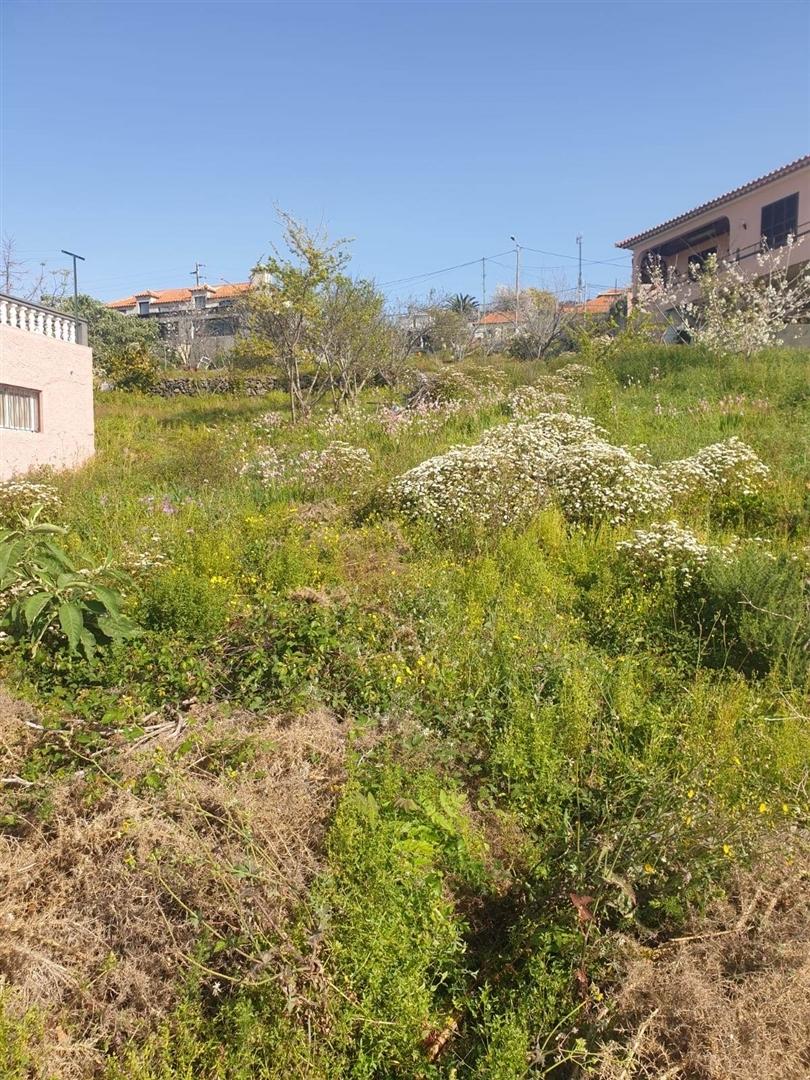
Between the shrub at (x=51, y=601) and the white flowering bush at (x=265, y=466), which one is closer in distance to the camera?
the shrub at (x=51, y=601)

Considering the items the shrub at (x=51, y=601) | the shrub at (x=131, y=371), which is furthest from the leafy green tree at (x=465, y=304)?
the shrub at (x=51, y=601)

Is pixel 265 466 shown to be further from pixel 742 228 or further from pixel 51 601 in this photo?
pixel 742 228

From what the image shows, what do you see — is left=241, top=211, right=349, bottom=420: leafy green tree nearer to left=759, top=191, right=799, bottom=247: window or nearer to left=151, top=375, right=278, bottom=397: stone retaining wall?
left=151, top=375, right=278, bottom=397: stone retaining wall

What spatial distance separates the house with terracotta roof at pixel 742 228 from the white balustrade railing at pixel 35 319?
626 inches

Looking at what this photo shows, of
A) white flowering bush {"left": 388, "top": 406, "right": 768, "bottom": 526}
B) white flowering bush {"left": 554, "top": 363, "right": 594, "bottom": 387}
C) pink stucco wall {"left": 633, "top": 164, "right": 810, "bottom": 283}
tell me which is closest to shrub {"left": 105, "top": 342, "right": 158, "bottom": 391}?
white flowering bush {"left": 554, "top": 363, "right": 594, "bottom": 387}

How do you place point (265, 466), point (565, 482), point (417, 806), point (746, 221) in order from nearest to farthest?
1. point (417, 806)
2. point (565, 482)
3. point (265, 466)
4. point (746, 221)

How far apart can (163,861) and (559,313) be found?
25.4m

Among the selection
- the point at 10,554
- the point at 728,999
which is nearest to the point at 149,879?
the point at 728,999

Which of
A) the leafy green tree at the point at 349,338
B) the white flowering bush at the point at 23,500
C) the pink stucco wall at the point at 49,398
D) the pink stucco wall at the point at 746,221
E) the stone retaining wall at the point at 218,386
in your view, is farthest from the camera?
the pink stucco wall at the point at 746,221

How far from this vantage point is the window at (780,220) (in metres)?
21.8

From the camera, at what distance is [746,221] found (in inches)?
927

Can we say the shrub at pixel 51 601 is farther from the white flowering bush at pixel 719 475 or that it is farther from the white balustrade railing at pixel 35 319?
the white balustrade railing at pixel 35 319

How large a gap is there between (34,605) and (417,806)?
93.6 inches

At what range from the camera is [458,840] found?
113 inches
